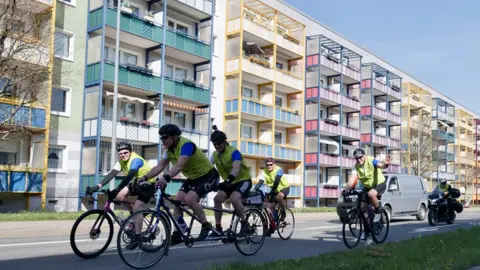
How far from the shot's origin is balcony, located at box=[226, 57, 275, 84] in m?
37.1

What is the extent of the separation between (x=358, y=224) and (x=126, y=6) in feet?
72.8

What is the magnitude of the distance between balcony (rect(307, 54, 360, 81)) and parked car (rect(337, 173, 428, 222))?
23.3 meters

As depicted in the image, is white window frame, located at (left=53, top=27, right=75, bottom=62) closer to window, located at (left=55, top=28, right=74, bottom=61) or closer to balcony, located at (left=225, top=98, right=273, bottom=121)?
window, located at (left=55, top=28, right=74, bottom=61)

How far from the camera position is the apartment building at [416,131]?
199 feet

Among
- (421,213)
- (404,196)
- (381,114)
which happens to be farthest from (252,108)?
(381,114)

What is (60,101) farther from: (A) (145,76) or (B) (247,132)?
(B) (247,132)

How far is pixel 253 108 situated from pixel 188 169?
97.3 feet

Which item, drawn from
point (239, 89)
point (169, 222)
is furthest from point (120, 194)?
point (239, 89)

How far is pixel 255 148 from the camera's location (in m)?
37.6

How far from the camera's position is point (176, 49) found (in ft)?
104

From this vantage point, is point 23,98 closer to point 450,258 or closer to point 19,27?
point 19,27

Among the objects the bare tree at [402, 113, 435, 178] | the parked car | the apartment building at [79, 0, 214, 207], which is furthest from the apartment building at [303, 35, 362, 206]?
the parked car

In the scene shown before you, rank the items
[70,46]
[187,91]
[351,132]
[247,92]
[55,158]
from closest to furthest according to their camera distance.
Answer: [55,158] < [70,46] < [187,91] < [247,92] < [351,132]

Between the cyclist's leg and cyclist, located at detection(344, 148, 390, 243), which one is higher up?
cyclist, located at detection(344, 148, 390, 243)
